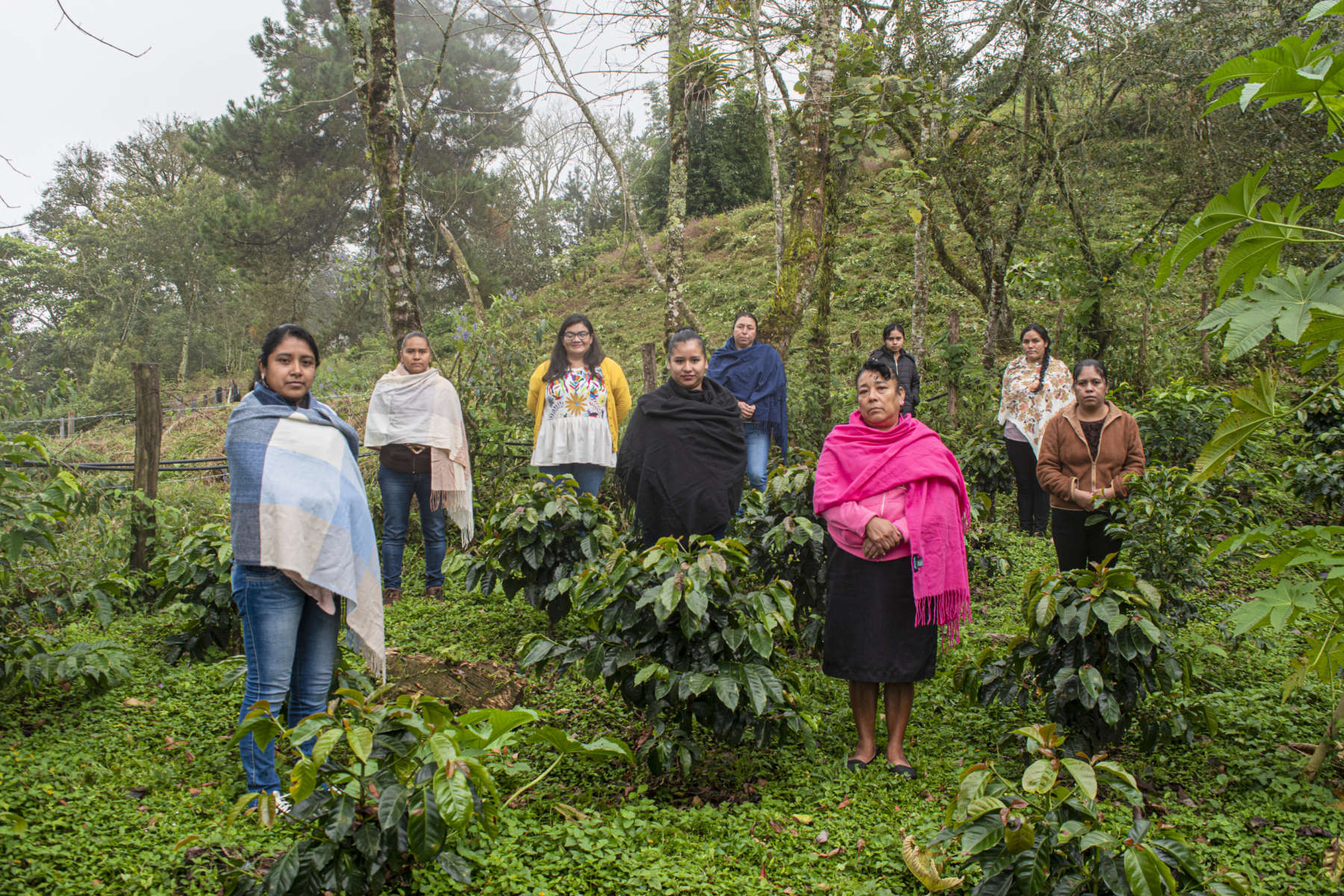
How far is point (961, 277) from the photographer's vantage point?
11.3 metres

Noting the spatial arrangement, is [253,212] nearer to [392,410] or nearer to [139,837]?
[392,410]

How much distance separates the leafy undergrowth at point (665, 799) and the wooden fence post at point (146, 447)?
1213mm

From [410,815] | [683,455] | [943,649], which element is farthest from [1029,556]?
[410,815]

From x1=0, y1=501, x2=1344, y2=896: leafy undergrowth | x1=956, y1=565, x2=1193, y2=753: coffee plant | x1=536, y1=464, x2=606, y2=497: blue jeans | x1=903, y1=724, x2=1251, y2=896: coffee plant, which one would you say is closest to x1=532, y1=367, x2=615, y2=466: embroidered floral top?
x1=536, y1=464, x2=606, y2=497: blue jeans

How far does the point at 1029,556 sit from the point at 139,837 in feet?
20.2

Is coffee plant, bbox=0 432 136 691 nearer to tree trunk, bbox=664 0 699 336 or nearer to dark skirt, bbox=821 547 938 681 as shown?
dark skirt, bbox=821 547 938 681

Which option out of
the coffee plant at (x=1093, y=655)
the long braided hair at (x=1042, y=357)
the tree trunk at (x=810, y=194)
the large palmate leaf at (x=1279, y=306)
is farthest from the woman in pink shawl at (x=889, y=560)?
the tree trunk at (x=810, y=194)

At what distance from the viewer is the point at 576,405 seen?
216 inches

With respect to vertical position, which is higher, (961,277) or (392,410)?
(961,277)

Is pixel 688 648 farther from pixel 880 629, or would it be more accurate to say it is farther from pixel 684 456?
pixel 684 456

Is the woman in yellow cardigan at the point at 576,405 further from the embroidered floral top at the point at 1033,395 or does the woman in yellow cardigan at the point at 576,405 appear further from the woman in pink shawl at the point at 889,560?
the embroidered floral top at the point at 1033,395

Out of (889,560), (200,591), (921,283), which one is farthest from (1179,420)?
(200,591)

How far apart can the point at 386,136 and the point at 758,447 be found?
3.89 m

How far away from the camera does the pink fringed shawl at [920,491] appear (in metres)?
3.25
